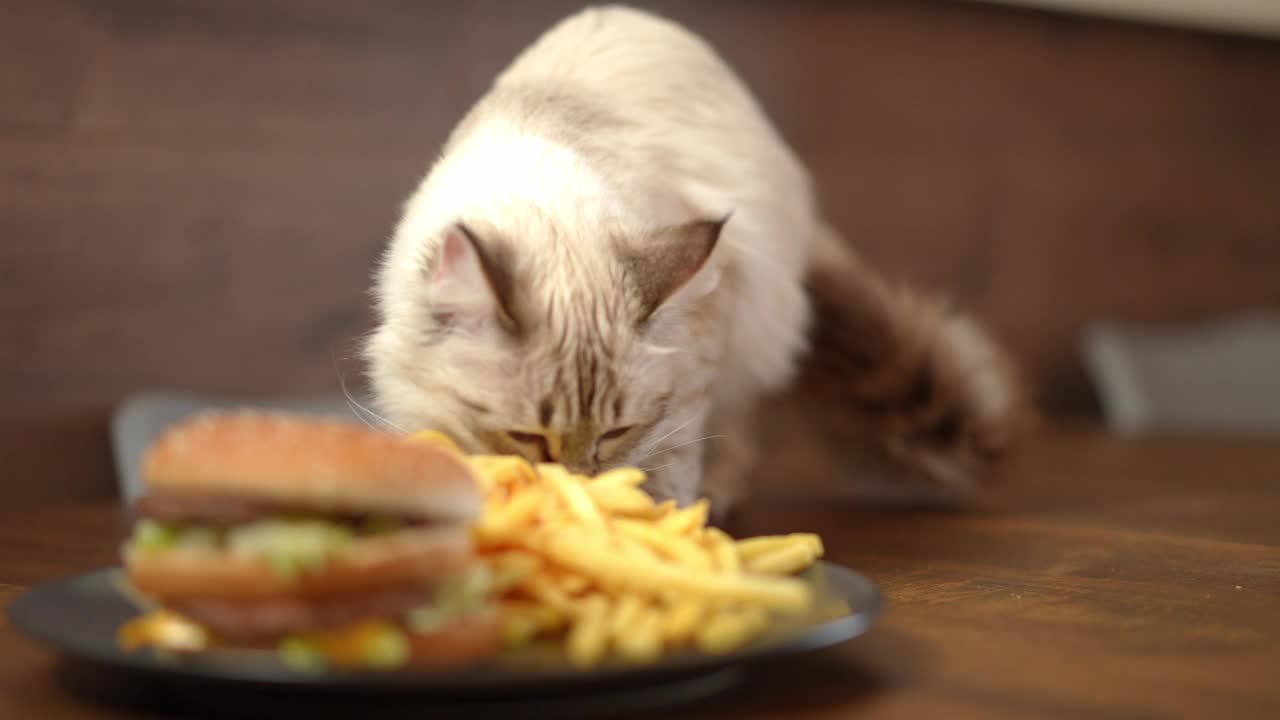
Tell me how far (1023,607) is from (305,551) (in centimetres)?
82

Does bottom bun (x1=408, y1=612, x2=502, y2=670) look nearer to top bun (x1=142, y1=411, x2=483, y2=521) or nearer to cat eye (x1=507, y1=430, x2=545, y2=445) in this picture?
top bun (x1=142, y1=411, x2=483, y2=521)

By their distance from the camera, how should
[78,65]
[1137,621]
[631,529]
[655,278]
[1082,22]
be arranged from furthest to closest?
[1082,22]
[78,65]
[655,278]
[1137,621]
[631,529]

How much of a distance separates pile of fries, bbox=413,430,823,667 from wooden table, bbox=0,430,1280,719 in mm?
70

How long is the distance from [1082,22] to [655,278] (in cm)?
331

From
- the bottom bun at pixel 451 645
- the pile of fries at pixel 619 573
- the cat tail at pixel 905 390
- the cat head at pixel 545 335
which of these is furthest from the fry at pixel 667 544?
the cat tail at pixel 905 390

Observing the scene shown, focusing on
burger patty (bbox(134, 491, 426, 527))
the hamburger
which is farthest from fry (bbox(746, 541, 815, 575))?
burger patty (bbox(134, 491, 426, 527))

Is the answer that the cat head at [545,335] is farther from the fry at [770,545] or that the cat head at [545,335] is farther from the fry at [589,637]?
the fry at [589,637]

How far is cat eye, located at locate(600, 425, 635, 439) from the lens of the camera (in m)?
1.63

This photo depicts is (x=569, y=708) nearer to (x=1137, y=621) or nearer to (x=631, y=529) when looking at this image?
(x=631, y=529)

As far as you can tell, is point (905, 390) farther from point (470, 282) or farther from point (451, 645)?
point (451, 645)

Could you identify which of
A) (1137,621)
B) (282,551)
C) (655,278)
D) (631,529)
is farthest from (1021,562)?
(282,551)

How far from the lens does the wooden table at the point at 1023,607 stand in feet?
3.44

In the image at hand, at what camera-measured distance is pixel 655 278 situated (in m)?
1.63

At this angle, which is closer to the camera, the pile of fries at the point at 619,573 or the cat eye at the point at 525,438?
the pile of fries at the point at 619,573
